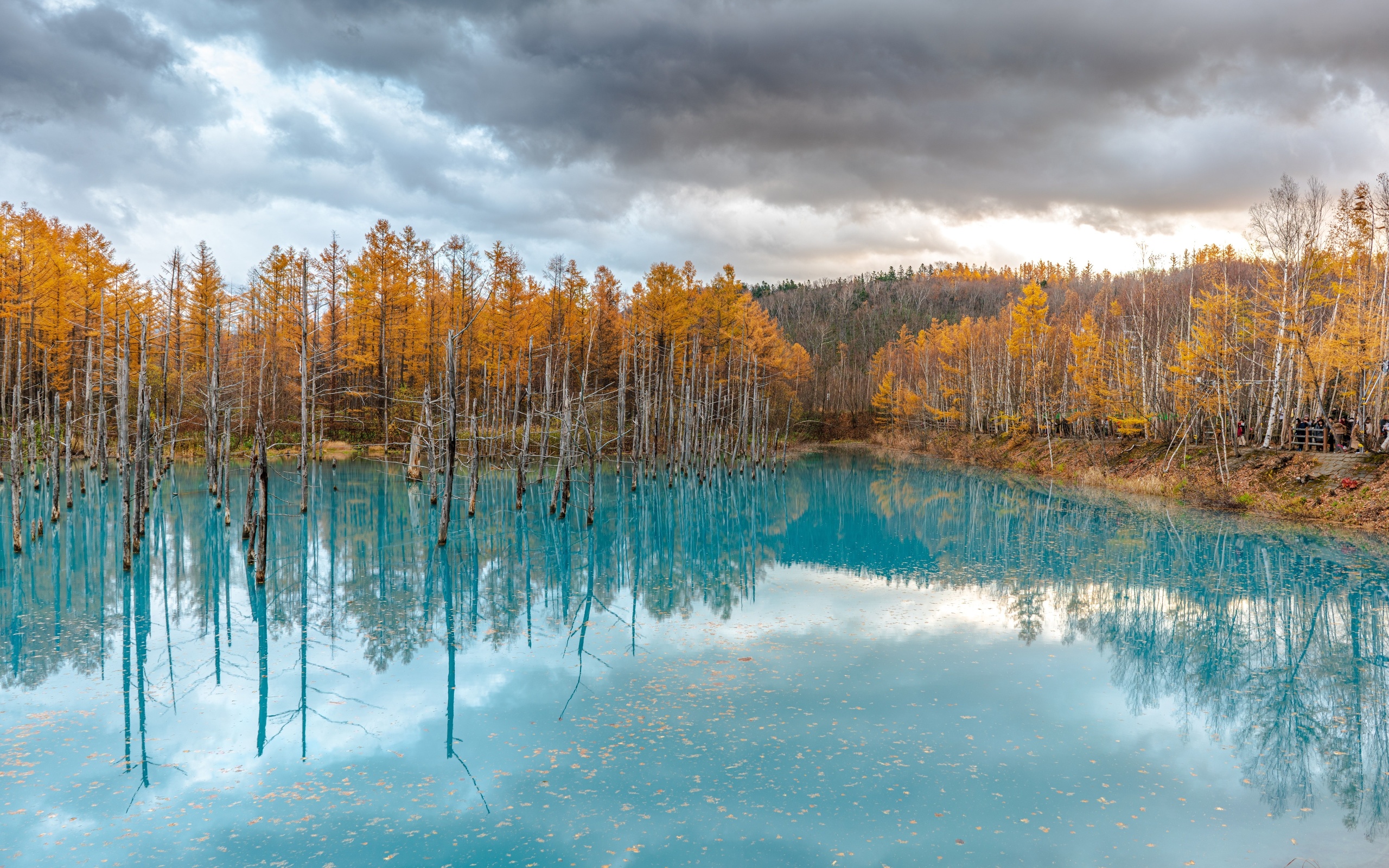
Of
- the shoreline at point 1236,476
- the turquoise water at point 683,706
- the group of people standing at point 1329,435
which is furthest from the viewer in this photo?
the group of people standing at point 1329,435

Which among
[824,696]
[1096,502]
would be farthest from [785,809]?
[1096,502]

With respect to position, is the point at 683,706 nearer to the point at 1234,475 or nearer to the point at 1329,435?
the point at 1234,475

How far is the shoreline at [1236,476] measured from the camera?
2358 centimetres

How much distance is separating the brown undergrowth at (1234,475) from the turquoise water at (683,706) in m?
3.91

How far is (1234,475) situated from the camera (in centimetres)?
2819

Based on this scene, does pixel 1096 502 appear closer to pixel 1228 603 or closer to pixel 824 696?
pixel 1228 603

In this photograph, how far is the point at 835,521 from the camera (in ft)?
88.4

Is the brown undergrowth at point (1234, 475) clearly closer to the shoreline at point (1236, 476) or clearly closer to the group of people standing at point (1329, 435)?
the shoreline at point (1236, 476)

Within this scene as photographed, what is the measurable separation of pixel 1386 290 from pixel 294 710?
34.7m

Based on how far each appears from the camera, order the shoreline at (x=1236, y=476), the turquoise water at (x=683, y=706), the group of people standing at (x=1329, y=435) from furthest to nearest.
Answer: the group of people standing at (x=1329, y=435) → the shoreline at (x=1236, y=476) → the turquoise water at (x=683, y=706)

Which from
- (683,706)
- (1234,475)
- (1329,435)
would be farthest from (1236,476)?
(683,706)

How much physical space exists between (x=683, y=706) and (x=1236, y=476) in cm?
2713

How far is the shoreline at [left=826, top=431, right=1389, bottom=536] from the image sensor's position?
77.4ft

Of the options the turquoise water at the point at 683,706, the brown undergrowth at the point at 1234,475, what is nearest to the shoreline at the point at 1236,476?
the brown undergrowth at the point at 1234,475
